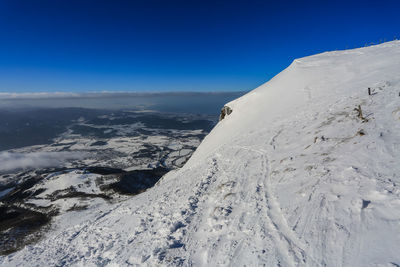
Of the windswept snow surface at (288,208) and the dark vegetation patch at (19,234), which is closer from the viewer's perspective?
the windswept snow surface at (288,208)

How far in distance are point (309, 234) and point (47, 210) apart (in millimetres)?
67625

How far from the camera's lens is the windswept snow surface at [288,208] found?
5.91m

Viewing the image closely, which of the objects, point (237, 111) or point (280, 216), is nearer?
point (280, 216)

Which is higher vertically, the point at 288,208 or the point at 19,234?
the point at 288,208

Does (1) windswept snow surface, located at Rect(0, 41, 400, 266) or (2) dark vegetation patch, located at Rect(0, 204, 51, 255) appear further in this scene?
(2) dark vegetation patch, located at Rect(0, 204, 51, 255)

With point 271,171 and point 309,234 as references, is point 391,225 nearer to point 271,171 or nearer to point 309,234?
point 309,234

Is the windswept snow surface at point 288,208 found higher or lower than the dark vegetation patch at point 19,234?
higher

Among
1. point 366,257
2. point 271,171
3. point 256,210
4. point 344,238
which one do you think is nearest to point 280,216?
point 256,210

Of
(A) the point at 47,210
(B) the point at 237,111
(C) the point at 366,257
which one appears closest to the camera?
(C) the point at 366,257

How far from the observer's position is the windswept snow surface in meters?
5.91

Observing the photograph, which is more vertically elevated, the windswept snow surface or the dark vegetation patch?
the windswept snow surface

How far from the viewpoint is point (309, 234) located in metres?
6.42

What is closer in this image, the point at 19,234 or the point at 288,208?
the point at 288,208

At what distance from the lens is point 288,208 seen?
8.01 metres
